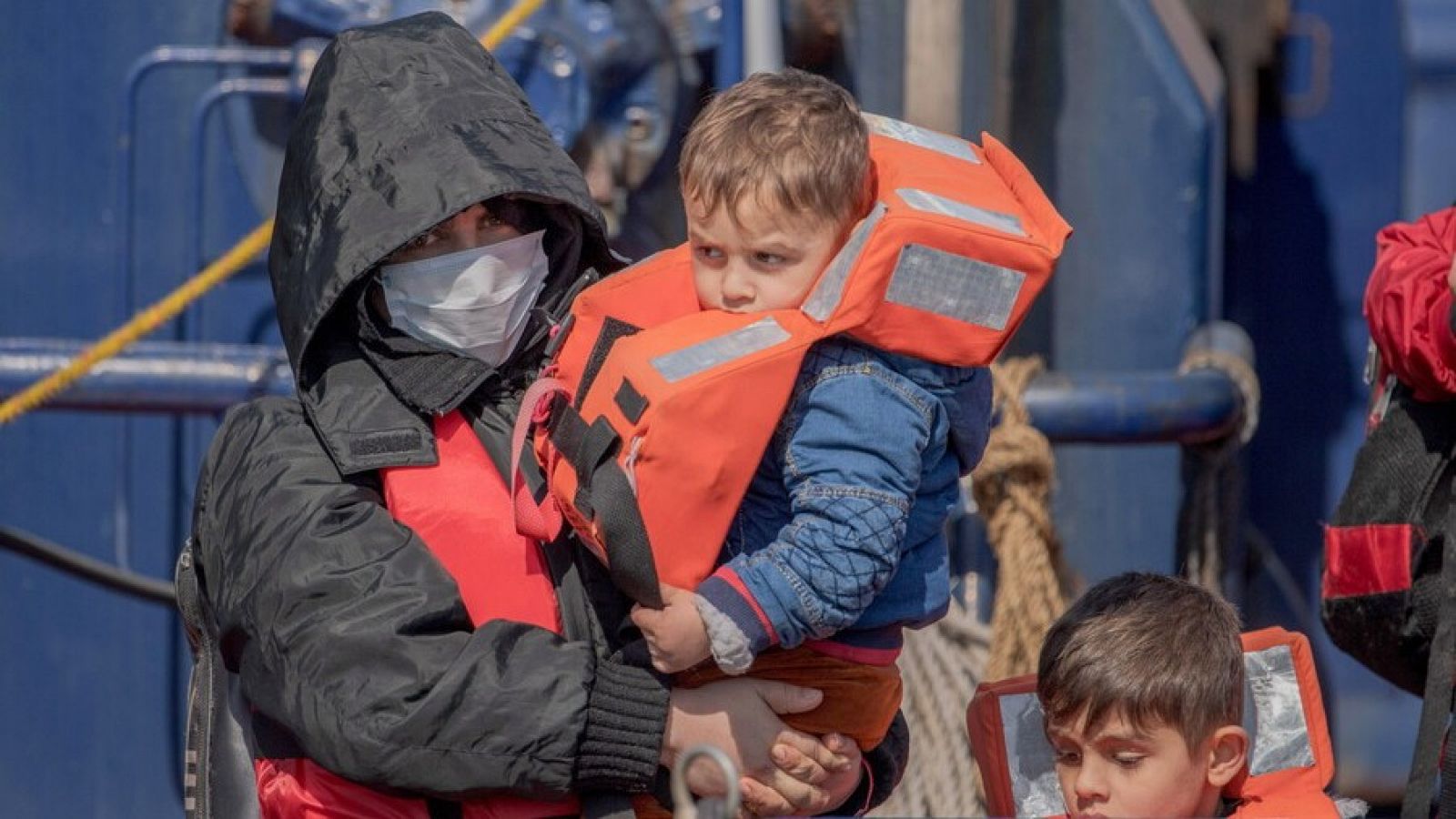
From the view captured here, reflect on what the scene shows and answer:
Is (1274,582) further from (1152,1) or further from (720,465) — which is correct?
(720,465)

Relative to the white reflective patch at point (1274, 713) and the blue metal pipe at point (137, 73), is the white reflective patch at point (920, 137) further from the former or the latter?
the blue metal pipe at point (137, 73)

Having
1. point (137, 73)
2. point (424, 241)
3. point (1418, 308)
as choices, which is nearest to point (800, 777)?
point (424, 241)

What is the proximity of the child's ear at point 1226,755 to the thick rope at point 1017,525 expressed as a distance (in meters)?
1.40

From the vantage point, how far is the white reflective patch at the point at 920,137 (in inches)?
85.7

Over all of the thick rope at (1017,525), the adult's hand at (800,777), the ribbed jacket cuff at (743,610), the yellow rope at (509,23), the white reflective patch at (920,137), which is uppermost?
the white reflective patch at (920,137)

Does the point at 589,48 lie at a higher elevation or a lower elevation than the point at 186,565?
higher

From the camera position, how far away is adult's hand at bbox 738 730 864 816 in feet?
6.64

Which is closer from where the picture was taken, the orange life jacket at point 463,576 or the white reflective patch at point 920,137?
the orange life jacket at point 463,576

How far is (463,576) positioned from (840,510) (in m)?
0.41

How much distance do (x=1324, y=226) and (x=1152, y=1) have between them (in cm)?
65

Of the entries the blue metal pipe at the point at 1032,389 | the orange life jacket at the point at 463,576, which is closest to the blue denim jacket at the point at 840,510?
the orange life jacket at the point at 463,576

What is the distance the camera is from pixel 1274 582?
409 cm

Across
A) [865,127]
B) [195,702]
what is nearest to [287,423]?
[195,702]

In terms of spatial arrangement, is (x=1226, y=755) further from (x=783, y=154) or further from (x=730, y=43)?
(x=730, y=43)
